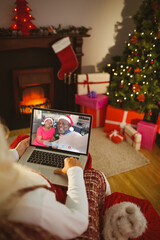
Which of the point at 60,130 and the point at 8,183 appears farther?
the point at 60,130

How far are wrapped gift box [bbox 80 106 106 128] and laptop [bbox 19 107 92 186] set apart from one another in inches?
55.8

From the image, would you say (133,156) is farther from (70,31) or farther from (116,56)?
(70,31)

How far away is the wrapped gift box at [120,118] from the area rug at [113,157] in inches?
8.9

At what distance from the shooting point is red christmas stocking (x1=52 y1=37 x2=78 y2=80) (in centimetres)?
259

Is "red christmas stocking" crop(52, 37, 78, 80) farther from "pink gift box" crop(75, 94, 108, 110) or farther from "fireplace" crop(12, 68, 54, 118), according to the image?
"pink gift box" crop(75, 94, 108, 110)

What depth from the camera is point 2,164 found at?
25.4 inches

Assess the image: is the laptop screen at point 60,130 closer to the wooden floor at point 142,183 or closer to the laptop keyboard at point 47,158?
the laptop keyboard at point 47,158

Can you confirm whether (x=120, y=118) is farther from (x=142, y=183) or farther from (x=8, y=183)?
(x=8, y=183)

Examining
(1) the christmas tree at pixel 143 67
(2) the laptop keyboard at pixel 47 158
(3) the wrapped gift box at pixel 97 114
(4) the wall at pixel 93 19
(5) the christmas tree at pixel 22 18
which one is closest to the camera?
(2) the laptop keyboard at pixel 47 158

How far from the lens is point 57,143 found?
140 centimetres

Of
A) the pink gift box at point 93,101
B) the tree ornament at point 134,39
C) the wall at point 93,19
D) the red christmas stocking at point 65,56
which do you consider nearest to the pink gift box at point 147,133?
the pink gift box at point 93,101

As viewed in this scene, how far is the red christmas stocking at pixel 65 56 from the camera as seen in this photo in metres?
2.59

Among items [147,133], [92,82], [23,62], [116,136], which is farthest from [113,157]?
[23,62]

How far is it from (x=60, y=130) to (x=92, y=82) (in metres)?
1.54
